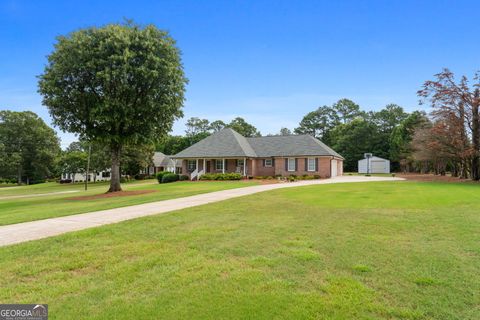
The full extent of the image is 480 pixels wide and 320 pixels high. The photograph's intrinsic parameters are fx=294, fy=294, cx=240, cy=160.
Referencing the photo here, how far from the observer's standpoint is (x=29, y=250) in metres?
5.44

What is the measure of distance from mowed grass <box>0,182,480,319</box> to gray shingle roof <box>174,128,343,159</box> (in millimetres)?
25132

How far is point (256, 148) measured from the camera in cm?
3616

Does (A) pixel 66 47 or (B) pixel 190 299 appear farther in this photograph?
(A) pixel 66 47

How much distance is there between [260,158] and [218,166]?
16.4ft

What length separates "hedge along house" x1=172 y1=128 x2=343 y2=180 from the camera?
32.2 metres

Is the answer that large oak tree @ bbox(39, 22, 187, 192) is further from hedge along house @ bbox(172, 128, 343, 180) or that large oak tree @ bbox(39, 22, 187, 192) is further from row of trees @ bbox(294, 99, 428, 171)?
row of trees @ bbox(294, 99, 428, 171)

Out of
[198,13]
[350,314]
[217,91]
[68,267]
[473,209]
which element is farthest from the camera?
[217,91]

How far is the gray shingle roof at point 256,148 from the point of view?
107 ft

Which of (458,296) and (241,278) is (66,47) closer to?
(241,278)

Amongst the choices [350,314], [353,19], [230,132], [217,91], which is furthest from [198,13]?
[230,132]

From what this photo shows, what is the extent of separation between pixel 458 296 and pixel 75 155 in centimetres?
5295

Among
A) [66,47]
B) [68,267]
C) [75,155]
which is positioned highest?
[66,47]

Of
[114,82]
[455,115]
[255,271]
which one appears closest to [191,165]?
[114,82]

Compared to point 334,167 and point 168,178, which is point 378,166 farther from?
point 168,178
